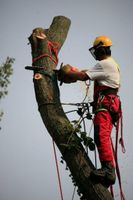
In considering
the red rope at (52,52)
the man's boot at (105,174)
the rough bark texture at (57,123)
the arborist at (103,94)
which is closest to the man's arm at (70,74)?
the arborist at (103,94)

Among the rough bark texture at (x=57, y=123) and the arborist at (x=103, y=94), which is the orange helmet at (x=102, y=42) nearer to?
the arborist at (x=103, y=94)

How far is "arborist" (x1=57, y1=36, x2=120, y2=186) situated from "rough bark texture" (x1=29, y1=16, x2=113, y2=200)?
0.13 metres

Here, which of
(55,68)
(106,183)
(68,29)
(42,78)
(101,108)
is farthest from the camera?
(68,29)

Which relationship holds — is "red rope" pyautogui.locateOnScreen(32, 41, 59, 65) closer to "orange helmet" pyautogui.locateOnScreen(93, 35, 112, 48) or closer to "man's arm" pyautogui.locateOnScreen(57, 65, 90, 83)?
"man's arm" pyautogui.locateOnScreen(57, 65, 90, 83)

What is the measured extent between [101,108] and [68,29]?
185 centimetres

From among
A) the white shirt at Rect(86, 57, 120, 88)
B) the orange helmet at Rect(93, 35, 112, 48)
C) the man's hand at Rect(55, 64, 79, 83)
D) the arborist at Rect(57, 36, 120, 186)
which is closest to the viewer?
the arborist at Rect(57, 36, 120, 186)

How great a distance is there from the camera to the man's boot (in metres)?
3.06

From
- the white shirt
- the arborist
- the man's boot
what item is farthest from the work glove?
the man's boot

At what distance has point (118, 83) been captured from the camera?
3.71m

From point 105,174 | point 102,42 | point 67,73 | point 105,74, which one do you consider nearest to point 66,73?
point 67,73

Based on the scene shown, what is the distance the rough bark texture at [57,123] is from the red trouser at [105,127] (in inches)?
8.2

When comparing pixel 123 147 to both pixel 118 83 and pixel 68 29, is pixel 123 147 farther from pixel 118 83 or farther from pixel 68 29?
pixel 68 29

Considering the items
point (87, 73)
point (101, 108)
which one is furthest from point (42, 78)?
point (101, 108)

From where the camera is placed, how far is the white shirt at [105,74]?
11.8ft
